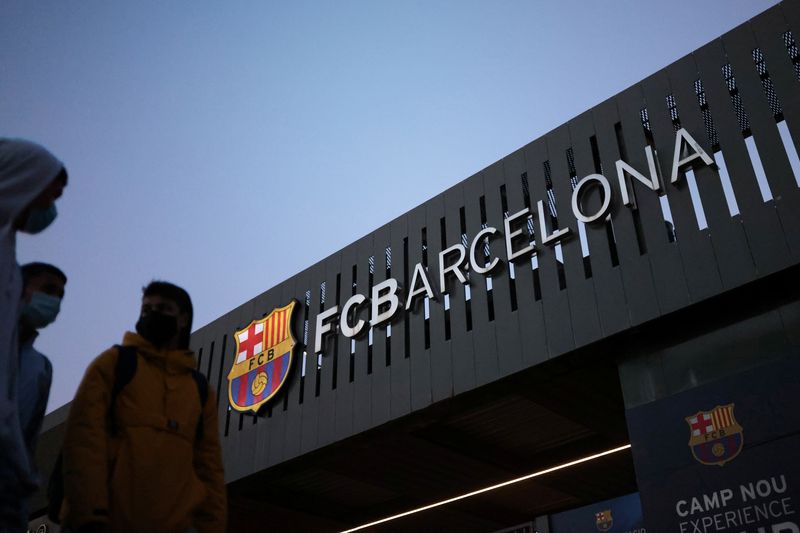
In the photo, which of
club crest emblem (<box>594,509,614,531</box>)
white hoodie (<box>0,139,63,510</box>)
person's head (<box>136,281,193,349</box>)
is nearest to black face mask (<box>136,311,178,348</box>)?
person's head (<box>136,281,193,349</box>)

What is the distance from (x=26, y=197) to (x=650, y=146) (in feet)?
30.4

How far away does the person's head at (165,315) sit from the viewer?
3445 millimetres

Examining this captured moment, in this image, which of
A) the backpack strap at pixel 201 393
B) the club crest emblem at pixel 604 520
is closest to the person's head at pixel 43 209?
the backpack strap at pixel 201 393

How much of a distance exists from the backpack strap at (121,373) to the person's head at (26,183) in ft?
2.30

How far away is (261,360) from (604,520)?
7.46 m

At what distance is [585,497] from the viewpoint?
15016 millimetres

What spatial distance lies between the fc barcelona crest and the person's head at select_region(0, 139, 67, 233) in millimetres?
11626

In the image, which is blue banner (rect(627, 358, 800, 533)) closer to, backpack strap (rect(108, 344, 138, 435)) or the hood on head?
backpack strap (rect(108, 344, 138, 435))

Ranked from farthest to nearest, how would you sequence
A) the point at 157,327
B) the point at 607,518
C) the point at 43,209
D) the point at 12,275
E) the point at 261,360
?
the point at 261,360
the point at 607,518
the point at 157,327
the point at 43,209
the point at 12,275

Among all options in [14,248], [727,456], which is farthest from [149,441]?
[727,456]

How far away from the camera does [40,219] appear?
9.28 feet

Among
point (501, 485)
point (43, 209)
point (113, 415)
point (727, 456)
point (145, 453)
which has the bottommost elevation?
point (145, 453)

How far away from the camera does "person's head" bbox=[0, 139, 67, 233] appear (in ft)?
8.62

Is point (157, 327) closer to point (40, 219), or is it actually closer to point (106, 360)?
point (106, 360)
